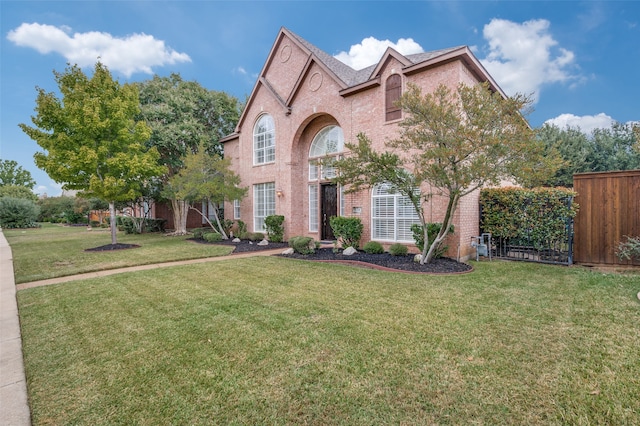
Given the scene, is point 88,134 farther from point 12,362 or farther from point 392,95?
point 392,95

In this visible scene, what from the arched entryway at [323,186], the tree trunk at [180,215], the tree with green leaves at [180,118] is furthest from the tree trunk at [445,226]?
the tree trunk at [180,215]

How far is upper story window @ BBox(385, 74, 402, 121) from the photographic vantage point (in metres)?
9.77

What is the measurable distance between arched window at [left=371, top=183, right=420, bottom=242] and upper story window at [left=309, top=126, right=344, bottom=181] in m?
2.64

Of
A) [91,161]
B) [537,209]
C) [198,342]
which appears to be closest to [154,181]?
[91,161]

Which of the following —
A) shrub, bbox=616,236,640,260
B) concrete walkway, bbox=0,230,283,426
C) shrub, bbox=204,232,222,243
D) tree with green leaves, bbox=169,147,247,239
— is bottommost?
concrete walkway, bbox=0,230,283,426

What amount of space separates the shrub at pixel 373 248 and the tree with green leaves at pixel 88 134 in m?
9.69

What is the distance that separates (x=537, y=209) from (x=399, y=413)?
8335 millimetres

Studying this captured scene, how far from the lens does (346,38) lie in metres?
14.2

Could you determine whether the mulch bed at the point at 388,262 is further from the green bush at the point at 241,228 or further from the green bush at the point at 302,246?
the green bush at the point at 241,228

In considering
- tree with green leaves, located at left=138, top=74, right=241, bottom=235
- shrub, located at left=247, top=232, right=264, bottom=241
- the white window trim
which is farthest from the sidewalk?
tree with green leaves, located at left=138, top=74, right=241, bottom=235

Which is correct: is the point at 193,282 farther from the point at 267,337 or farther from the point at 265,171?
the point at 265,171

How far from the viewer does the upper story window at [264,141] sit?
1460cm

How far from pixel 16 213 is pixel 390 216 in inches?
1406

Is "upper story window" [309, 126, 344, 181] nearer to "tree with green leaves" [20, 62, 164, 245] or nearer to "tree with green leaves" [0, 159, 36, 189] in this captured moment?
"tree with green leaves" [20, 62, 164, 245]
